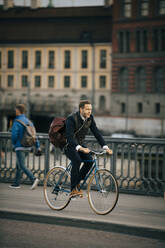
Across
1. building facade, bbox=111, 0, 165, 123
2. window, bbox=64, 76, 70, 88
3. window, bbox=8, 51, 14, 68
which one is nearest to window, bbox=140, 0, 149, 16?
building facade, bbox=111, 0, 165, 123

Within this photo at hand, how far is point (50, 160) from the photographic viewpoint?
10289mm

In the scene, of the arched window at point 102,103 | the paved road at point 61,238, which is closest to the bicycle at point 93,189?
the paved road at point 61,238

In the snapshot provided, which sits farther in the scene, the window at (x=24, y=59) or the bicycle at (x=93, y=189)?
the window at (x=24, y=59)

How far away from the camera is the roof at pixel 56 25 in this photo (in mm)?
72000

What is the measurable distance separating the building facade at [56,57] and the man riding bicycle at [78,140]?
59.6 m

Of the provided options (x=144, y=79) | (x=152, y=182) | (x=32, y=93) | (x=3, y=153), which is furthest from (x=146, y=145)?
(x=32, y=93)

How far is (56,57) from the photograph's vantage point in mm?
72062

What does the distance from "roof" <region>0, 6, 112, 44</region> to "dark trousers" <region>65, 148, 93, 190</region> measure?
209 feet

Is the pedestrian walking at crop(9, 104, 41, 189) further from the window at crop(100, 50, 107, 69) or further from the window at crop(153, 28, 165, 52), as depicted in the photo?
the window at crop(100, 50, 107, 69)

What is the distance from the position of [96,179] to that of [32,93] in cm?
6565

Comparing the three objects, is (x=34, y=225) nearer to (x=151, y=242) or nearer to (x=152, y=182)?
(x=151, y=242)

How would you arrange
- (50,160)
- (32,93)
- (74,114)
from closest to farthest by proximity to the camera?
(74,114)
(50,160)
(32,93)

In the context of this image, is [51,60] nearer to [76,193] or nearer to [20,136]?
[20,136]

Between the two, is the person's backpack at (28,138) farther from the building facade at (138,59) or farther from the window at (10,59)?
the window at (10,59)
